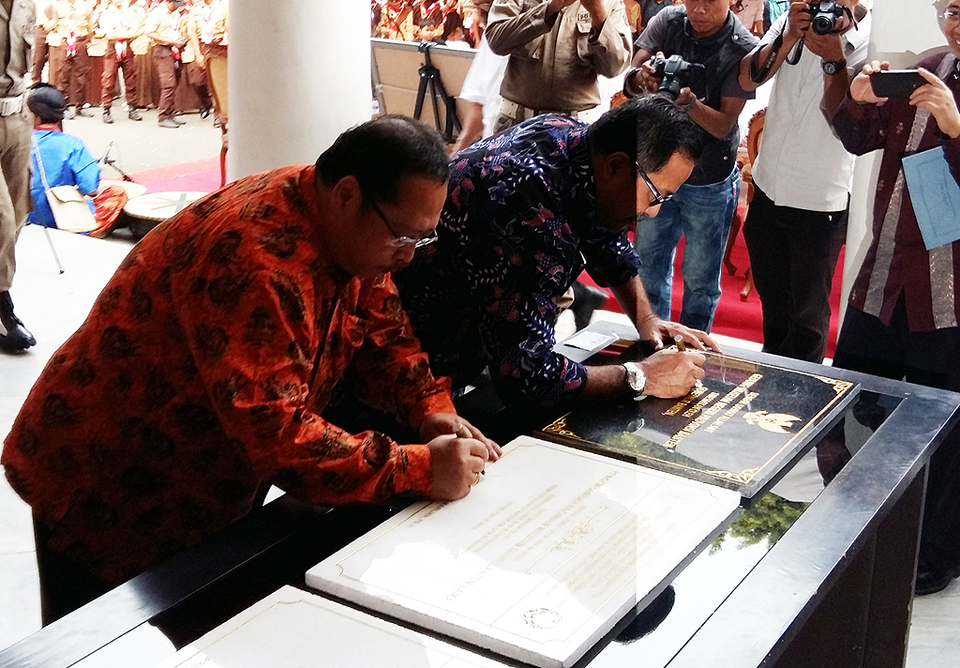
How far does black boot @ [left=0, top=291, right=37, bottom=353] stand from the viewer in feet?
12.1

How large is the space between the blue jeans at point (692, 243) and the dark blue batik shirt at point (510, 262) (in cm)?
Answer: 144

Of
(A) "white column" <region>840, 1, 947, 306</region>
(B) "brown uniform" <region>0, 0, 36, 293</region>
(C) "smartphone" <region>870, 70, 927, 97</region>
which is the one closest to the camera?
(C) "smartphone" <region>870, 70, 927, 97</region>

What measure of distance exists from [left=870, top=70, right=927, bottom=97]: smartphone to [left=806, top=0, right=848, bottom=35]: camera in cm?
50

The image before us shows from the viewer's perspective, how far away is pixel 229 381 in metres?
1.08

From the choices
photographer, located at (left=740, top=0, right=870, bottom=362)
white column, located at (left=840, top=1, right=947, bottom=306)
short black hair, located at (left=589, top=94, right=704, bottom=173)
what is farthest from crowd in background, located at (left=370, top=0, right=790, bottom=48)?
short black hair, located at (left=589, top=94, right=704, bottom=173)

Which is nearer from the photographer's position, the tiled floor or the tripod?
Result: the tiled floor

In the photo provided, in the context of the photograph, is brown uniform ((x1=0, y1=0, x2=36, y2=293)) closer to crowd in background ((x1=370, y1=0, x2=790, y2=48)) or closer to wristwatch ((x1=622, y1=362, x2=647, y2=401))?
crowd in background ((x1=370, y1=0, x2=790, y2=48))

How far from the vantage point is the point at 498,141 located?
162cm

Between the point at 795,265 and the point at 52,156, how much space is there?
3.45 metres

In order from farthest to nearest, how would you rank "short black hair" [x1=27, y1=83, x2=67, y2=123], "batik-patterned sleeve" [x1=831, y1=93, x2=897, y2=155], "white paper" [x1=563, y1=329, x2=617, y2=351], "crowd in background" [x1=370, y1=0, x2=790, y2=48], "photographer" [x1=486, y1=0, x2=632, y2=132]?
1. "crowd in background" [x1=370, y1=0, x2=790, y2=48]
2. "short black hair" [x1=27, y1=83, x2=67, y2=123]
3. "photographer" [x1=486, y1=0, x2=632, y2=132]
4. "batik-patterned sleeve" [x1=831, y1=93, x2=897, y2=155]
5. "white paper" [x1=563, y1=329, x2=617, y2=351]

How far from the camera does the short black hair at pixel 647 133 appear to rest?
152cm

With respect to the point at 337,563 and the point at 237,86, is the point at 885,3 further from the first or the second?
the point at 337,563

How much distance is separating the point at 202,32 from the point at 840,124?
5293mm

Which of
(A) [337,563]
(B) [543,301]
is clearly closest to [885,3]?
(B) [543,301]
